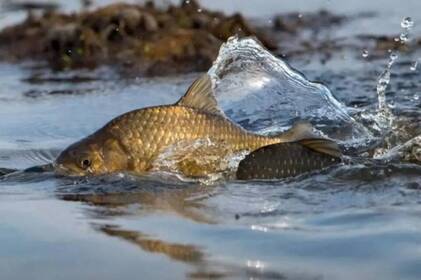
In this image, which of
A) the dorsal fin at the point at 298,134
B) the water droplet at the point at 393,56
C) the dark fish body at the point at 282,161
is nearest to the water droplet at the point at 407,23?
the water droplet at the point at 393,56

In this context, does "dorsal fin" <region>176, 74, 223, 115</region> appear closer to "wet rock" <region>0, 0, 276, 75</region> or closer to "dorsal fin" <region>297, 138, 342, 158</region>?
"dorsal fin" <region>297, 138, 342, 158</region>

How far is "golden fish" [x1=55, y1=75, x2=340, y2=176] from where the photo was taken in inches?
226

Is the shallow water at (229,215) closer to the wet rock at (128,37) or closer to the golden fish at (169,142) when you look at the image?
the golden fish at (169,142)

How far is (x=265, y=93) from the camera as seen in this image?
26.0ft

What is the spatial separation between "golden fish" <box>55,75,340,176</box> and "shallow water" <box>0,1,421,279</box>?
0.39ft

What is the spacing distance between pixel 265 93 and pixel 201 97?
2091mm

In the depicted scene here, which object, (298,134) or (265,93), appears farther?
(265,93)

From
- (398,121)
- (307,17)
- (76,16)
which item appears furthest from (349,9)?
(398,121)

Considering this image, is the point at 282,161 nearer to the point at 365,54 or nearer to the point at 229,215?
the point at 229,215

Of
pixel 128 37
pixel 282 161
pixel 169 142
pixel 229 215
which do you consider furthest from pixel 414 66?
pixel 229 215

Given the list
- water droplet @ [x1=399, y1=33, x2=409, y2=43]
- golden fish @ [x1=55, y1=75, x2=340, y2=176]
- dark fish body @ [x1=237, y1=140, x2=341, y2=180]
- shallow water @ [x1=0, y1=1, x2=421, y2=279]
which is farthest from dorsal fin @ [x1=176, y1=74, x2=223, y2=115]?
water droplet @ [x1=399, y1=33, x2=409, y2=43]

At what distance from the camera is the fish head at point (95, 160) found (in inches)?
227

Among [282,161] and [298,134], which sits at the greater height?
[298,134]

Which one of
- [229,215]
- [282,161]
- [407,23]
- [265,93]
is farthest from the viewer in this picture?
[407,23]
